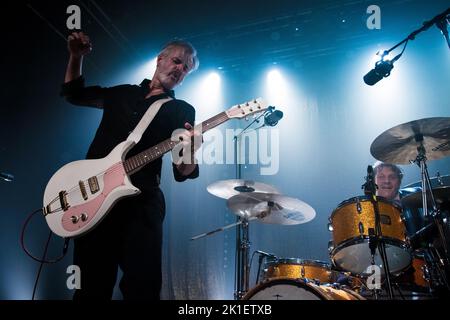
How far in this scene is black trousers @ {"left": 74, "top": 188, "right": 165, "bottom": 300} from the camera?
182 centimetres

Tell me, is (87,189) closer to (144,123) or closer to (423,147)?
(144,123)

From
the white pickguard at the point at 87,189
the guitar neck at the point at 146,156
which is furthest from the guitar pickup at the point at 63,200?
the guitar neck at the point at 146,156

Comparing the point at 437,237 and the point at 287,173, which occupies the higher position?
the point at 287,173

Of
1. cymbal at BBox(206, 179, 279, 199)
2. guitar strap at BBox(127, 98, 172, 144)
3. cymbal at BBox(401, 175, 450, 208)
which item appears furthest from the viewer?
cymbal at BBox(206, 179, 279, 199)

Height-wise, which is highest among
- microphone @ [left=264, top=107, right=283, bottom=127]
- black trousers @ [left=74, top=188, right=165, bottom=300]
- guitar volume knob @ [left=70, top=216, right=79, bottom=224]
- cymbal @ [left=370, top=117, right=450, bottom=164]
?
microphone @ [left=264, top=107, right=283, bottom=127]

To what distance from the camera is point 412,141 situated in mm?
3117

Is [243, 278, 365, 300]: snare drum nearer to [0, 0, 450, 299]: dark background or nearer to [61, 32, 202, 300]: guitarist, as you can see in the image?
[61, 32, 202, 300]: guitarist

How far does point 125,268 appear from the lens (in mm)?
1859

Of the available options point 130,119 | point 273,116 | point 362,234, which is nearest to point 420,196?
point 362,234

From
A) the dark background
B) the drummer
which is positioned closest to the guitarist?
the dark background

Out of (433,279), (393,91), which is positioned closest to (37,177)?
(433,279)

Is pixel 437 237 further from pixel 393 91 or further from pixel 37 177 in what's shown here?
pixel 37 177

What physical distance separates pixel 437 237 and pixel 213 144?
3201mm

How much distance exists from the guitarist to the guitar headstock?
39 cm
